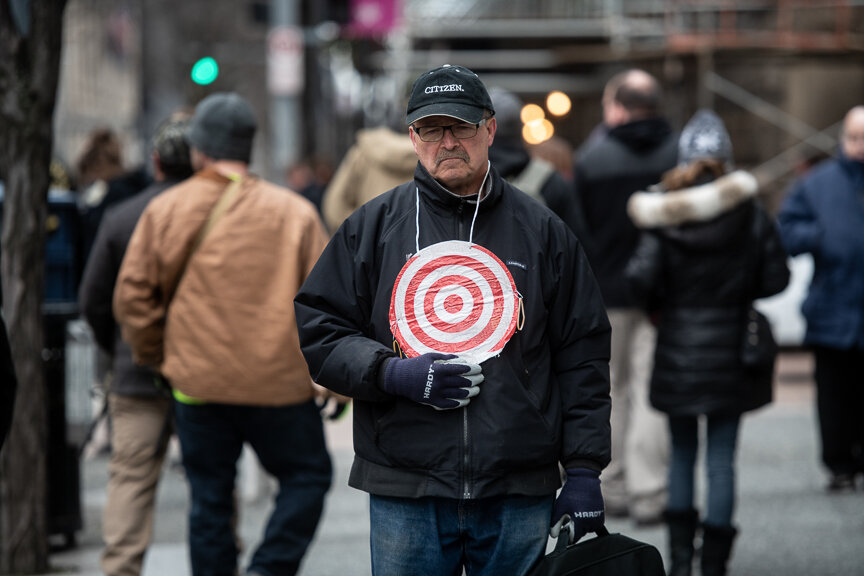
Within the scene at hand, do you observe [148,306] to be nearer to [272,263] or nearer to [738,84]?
[272,263]

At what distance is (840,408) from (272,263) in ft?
12.9

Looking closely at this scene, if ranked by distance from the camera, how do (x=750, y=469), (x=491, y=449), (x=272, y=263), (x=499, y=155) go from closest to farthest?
(x=491, y=449), (x=272, y=263), (x=499, y=155), (x=750, y=469)

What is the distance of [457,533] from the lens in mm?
3498

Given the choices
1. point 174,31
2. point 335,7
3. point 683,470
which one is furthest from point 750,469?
point 335,7

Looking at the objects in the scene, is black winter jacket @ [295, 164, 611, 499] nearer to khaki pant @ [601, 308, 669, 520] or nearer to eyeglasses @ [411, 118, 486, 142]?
eyeglasses @ [411, 118, 486, 142]

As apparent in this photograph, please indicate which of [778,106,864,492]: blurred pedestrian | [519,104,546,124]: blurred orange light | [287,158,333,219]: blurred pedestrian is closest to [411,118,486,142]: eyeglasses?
[778,106,864,492]: blurred pedestrian

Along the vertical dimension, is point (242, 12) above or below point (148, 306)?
above

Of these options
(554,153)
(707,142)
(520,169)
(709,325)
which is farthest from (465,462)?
(554,153)

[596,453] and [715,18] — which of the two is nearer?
[596,453]

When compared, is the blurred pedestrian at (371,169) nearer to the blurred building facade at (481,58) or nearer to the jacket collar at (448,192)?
the blurred building facade at (481,58)

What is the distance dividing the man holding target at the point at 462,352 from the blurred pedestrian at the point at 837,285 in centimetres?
412

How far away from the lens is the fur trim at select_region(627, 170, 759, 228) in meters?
5.53

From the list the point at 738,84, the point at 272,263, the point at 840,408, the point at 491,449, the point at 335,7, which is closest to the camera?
the point at 491,449

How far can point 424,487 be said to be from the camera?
338 cm
